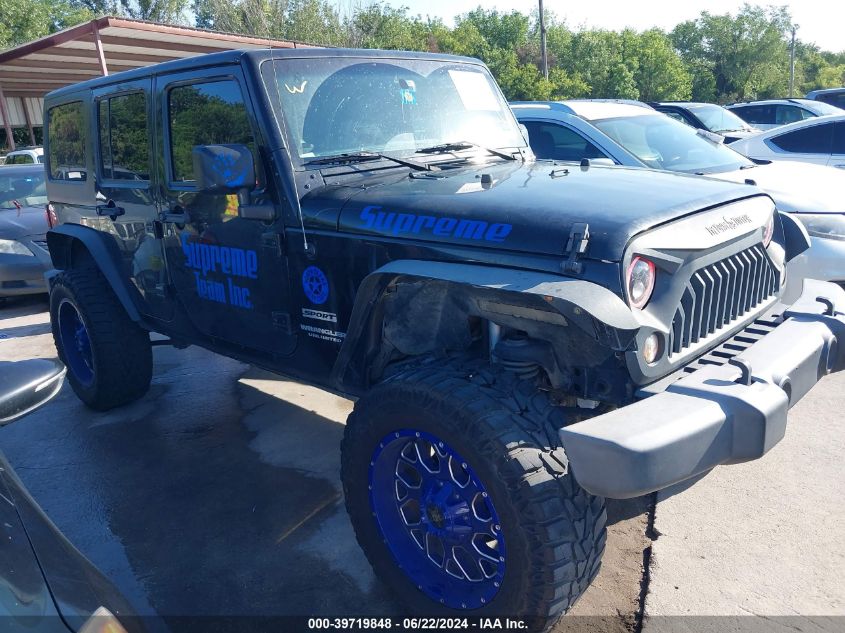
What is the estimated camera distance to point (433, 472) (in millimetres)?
2521

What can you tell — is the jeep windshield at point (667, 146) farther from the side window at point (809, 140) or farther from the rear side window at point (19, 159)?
the rear side window at point (19, 159)

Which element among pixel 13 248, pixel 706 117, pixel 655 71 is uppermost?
pixel 655 71

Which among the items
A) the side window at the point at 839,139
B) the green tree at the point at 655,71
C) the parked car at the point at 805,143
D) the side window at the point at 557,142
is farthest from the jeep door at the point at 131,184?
the green tree at the point at 655,71

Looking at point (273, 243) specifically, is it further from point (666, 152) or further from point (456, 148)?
point (666, 152)

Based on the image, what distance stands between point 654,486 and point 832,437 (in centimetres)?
250

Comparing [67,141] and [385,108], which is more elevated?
[385,108]

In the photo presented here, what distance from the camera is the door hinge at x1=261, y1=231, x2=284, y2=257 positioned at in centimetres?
313

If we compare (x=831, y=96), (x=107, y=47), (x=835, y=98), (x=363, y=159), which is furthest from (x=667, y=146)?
(x=835, y=98)

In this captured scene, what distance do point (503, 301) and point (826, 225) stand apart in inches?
165

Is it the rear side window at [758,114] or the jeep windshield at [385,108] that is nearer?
the jeep windshield at [385,108]

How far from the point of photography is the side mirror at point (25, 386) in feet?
5.94

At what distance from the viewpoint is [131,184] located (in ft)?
13.4

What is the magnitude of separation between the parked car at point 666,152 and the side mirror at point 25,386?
15.2ft

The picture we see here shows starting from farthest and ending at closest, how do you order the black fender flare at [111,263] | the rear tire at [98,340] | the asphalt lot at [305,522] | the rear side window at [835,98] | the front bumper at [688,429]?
the rear side window at [835,98] < the rear tire at [98,340] < the black fender flare at [111,263] < the asphalt lot at [305,522] < the front bumper at [688,429]
